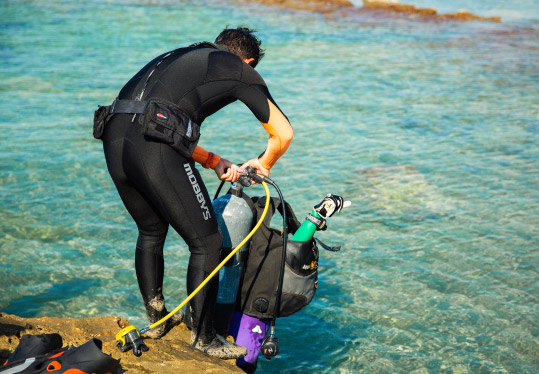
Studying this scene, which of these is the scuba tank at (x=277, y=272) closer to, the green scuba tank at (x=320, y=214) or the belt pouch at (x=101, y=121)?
the green scuba tank at (x=320, y=214)

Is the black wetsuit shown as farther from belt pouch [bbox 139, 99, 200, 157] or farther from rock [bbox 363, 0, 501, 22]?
rock [bbox 363, 0, 501, 22]

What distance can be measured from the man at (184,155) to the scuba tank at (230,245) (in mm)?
194

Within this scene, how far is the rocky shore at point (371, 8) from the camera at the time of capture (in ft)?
71.3

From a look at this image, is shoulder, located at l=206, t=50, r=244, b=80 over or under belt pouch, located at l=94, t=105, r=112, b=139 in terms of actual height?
over

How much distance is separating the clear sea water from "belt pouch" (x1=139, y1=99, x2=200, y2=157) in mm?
2128

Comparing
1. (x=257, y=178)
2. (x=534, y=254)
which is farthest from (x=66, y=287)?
(x=534, y=254)

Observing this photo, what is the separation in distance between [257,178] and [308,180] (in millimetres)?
4459

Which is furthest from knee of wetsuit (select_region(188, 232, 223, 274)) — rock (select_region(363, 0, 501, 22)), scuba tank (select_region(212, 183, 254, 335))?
rock (select_region(363, 0, 501, 22))

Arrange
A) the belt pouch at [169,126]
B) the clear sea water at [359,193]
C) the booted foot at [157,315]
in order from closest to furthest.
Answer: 1. the belt pouch at [169,126]
2. the booted foot at [157,315]
3. the clear sea water at [359,193]

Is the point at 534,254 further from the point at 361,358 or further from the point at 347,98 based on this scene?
the point at 347,98

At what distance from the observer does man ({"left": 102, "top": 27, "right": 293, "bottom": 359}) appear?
322cm

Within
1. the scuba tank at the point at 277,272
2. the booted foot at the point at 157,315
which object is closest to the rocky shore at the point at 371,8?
the scuba tank at the point at 277,272

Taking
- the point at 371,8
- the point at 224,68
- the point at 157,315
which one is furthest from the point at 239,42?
the point at 371,8

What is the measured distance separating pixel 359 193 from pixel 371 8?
1767 centimetres
